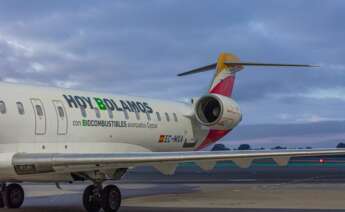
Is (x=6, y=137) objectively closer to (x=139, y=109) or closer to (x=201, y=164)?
(x=201, y=164)

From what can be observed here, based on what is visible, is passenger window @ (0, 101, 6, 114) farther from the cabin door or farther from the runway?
the runway

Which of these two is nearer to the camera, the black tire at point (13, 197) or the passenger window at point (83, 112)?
the passenger window at point (83, 112)

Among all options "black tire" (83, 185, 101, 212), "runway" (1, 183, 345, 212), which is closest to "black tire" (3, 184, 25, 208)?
"runway" (1, 183, 345, 212)

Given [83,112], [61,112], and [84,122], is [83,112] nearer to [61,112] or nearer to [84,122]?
[84,122]

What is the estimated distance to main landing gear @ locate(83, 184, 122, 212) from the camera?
14766mm

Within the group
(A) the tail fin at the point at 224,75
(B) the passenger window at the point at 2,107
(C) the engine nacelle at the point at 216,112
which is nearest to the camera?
(B) the passenger window at the point at 2,107

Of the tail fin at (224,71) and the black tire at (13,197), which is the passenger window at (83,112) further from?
the tail fin at (224,71)

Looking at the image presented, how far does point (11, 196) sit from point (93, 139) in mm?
3487

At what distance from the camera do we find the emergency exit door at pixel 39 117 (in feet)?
45.4

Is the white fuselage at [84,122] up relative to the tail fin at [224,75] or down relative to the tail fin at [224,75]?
down

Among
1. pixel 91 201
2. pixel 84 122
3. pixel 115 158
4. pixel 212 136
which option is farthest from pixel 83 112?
pixel 212 136

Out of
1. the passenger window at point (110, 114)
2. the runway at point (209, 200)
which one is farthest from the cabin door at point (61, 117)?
the runway at point (209, 200)

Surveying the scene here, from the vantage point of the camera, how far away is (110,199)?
1479 centimetres

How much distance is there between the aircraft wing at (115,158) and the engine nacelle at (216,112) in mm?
6131
